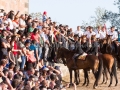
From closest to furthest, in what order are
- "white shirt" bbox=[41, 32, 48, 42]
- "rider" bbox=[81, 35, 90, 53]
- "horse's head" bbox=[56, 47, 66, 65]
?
"white shirt" bbox=[41, 32, 48, 42]
"rider" bbox=[81, 35, 90, 53]
"horse's head" bbox=[56, 47, 66, 65]

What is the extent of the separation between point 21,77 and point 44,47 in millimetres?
6978

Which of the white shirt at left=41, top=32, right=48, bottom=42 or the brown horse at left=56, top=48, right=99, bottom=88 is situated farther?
the brown horse at left=56, top=48, right=99, bottom=88

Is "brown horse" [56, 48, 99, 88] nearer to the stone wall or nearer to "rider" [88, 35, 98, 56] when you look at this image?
"rider" [88, 35, 98, 56]

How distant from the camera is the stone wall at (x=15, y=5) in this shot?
2578 cm

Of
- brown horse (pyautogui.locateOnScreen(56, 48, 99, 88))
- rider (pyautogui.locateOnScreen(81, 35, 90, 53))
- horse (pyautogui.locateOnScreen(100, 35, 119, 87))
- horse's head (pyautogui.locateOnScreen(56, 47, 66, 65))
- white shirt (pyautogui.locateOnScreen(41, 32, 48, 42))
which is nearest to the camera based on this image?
white shirt (pyautogui.locateOnScreen(41, 32, 48, 42))

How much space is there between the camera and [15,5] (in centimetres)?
2755

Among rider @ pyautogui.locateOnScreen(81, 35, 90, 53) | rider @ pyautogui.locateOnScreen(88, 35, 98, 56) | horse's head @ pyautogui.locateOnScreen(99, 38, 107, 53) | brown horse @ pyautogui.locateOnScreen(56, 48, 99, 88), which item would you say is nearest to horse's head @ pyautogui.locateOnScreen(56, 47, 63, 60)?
brown horse @ pyautogui.locateOnScreen(56, 48, 99, 88)

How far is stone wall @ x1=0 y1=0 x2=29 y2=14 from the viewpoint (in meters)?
25.8

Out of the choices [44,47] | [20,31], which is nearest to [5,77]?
[20,31]

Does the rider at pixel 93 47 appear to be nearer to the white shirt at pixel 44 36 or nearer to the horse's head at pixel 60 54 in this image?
the horse's head at pixel 60 54

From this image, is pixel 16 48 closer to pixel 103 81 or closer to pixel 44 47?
pixel 44 47

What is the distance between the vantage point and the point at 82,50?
20.2 meters

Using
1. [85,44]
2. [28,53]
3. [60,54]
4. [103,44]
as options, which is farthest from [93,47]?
[28,53]

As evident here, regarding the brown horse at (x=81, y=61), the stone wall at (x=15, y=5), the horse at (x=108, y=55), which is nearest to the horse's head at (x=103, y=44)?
the horse at (x=108, y=55)
